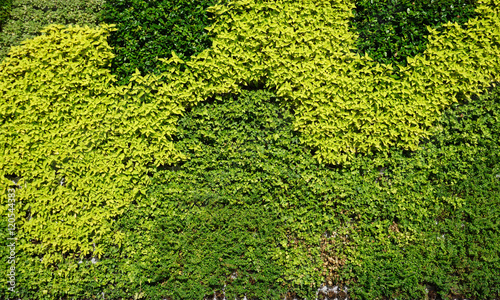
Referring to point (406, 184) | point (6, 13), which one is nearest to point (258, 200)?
point (406, 184)

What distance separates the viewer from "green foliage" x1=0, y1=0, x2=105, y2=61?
4270 mm

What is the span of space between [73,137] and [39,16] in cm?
163

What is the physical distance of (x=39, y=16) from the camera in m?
Answer: 4.31

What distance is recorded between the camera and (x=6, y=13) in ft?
14.1

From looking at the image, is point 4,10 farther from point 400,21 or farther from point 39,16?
point 400,21

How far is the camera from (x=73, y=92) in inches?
162

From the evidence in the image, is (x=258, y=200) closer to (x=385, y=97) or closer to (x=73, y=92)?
(x=385, y=97)

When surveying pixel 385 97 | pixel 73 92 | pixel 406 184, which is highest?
pixel 385 97

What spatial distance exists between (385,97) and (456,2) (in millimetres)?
1423

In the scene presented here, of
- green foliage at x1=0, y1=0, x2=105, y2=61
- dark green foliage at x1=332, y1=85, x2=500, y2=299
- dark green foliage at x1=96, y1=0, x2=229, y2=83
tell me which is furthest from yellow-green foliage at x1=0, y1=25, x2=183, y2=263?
dark green foliage at x1=332, y1=85, x2=500, y2=299

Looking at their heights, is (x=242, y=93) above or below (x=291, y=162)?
above

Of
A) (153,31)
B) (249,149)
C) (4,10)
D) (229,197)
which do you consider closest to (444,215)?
A: (249,149)

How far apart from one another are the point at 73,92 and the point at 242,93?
203cm

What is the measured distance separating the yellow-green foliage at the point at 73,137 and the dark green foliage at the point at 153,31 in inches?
7.0
